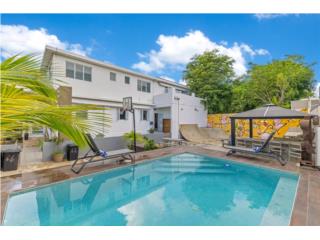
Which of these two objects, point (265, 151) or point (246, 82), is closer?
point (265, 151)

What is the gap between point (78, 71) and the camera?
1186cm

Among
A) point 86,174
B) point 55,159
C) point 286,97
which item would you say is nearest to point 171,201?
point 86,174

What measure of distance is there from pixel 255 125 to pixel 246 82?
756 centimetres

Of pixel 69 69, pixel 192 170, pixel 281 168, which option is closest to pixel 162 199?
pixel 192 170

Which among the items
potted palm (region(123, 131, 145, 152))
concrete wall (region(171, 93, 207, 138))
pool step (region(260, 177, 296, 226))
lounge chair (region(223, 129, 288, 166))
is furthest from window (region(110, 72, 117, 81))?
pool step (region(260, 177, 296, 226))

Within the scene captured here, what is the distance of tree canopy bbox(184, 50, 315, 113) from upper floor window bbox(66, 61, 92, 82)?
13014 millimetres

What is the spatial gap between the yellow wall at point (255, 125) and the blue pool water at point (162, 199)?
9.31 metres

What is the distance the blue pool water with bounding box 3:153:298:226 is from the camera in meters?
3.88

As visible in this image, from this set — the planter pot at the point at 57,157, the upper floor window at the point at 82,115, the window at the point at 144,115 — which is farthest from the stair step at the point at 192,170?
the window at the point at 144,115

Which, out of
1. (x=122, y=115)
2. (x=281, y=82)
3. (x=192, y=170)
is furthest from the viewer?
(x=281, y=82)

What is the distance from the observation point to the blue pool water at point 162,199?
388 centimetres

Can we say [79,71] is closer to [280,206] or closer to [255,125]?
[280,206]

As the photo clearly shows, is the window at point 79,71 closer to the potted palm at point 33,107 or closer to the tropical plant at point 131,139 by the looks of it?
the tropical plant at point 131,139
